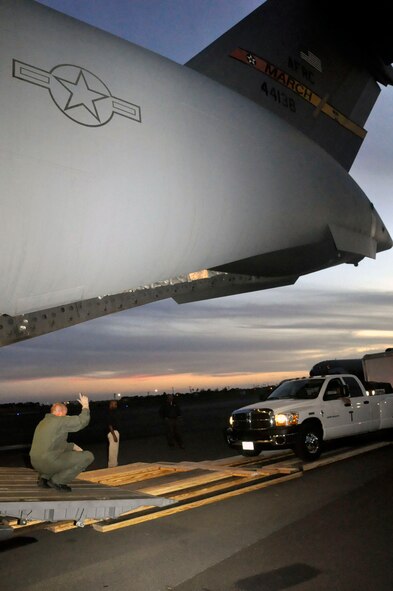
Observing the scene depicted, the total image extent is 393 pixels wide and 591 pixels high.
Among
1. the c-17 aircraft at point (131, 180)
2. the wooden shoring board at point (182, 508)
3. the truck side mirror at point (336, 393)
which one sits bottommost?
the wooden shoring board at point (182, 508)

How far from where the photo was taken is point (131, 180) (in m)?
4.81

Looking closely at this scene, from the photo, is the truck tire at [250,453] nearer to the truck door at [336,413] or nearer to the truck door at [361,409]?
the truck door at [336,413]

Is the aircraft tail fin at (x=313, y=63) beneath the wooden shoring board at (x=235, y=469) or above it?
above

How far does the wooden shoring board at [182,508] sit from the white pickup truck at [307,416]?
1.14 meters

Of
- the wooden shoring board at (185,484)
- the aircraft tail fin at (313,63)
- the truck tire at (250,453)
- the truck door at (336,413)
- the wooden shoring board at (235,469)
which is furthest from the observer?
the truck door at (336,413)

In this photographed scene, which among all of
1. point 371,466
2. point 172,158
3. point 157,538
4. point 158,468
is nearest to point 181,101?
point 172,158

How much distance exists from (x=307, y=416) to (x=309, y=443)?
1.72 feet

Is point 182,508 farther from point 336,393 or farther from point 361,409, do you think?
point 361,409

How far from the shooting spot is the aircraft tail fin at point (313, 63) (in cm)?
847

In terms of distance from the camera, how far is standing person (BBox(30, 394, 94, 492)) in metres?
5.06

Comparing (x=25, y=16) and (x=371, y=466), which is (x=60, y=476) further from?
(x=371, y=466)

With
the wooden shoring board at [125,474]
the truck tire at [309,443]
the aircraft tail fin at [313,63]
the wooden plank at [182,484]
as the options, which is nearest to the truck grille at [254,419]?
the truck tire at [309,443]

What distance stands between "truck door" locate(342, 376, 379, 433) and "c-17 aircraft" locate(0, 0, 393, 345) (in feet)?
12.6

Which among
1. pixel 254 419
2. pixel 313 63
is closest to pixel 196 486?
pixel 254 419
